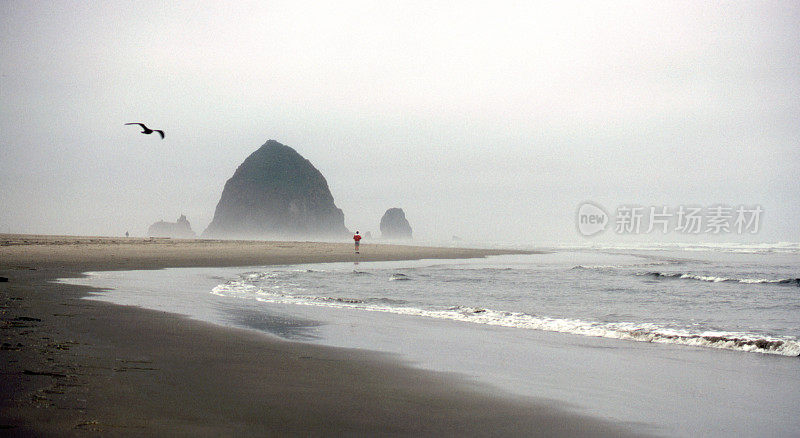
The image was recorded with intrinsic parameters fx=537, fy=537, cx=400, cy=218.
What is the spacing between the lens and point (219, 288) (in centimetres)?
1814

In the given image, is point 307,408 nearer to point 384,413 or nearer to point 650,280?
point 384,413

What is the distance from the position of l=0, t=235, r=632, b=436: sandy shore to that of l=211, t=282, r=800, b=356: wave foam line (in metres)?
5.20

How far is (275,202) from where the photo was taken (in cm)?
16812

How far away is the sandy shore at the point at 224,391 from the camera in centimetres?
441

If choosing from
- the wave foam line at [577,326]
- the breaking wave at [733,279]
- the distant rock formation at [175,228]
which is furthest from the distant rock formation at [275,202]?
the wave foam line at [577,326]

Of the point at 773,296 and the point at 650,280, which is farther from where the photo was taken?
the point at 650,280

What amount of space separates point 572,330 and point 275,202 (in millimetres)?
162711

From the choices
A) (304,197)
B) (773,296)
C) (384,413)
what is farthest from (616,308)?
(304,197)

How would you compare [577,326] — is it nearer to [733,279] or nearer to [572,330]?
[572,330]

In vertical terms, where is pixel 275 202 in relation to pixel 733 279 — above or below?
above

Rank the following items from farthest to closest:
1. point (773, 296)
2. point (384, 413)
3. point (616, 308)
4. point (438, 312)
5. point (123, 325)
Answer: point (773, 296), point (616, 308), point (438, 312), point (123, 325), point (384, 413)

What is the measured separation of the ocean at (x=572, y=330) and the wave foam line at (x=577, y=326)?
0.03 metres

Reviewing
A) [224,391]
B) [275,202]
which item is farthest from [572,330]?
[275,202]

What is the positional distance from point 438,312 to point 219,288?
27.5 feet
